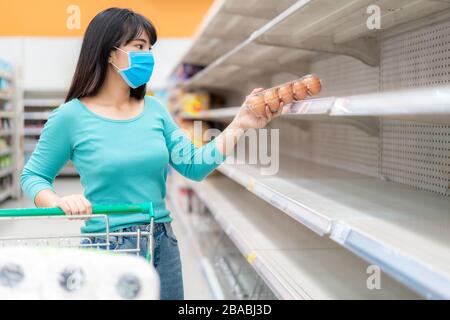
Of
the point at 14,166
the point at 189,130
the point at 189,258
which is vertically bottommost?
the point at 189,258

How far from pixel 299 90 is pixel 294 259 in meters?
0.88

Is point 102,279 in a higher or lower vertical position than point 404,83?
lower

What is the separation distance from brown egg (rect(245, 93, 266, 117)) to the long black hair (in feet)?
1.31

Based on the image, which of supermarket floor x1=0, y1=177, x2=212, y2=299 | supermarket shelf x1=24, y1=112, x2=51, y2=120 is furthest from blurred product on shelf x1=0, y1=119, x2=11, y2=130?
supermarket shelf x1=24, y1=112, x2=51, y2=120

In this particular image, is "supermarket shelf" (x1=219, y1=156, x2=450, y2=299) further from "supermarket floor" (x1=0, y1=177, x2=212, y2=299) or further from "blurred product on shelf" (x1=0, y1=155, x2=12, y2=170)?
"blurred product on shelf" (x1=0, y1=155, x2=12, y2=170)

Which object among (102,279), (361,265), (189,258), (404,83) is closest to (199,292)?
(189,258)

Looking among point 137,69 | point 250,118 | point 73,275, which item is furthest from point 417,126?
point 73,275

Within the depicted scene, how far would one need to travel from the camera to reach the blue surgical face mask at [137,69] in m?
1.76

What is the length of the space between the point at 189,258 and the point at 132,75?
3200 mm

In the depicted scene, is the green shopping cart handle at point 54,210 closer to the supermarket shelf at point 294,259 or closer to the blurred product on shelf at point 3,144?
the supermarket shelf at point 294,259

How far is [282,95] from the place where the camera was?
1811 millimetres

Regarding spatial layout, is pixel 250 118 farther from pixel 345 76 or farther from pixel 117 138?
pixel 345 76

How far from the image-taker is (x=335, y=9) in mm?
2346
